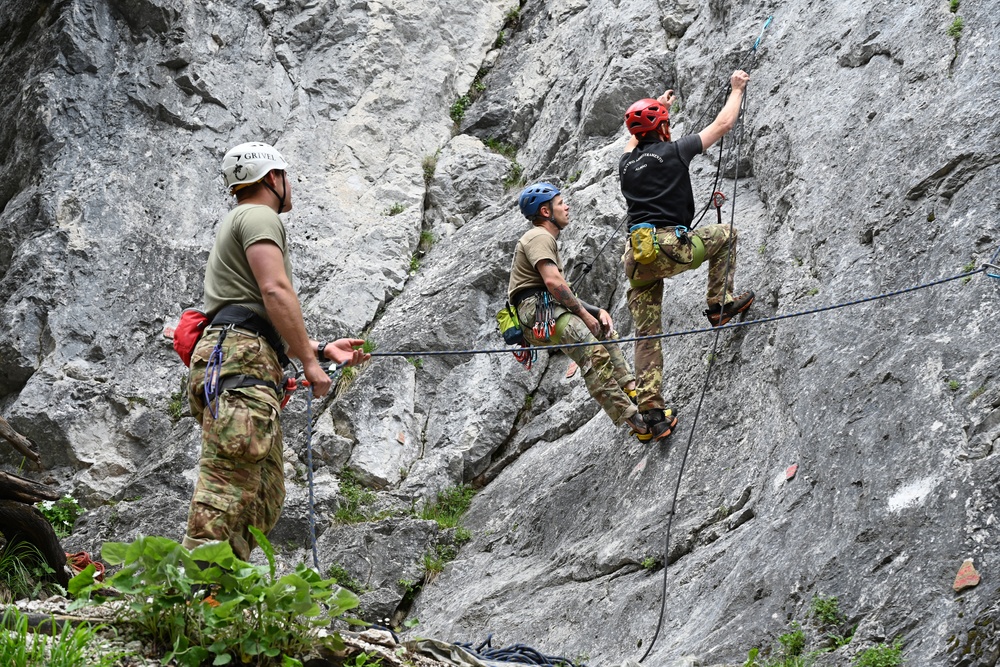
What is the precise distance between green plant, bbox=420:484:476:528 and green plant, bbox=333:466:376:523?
53 centimetres

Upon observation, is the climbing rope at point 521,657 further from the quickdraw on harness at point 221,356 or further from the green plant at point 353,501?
the green plant at point 353,501

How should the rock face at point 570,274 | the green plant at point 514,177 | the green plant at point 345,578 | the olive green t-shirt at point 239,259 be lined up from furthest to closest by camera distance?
the green plant at point 514,177
the green plant at point 345,578
the rock face at point 570,274
the olive green t-shirt at point 239,259

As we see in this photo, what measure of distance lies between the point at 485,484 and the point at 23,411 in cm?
498

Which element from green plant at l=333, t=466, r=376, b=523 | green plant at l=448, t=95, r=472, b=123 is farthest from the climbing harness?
green plant at l=448, t=95, r=472, b=123

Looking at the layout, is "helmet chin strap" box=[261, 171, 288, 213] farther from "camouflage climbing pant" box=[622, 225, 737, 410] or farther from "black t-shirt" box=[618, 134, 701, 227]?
"black t-shirt" box=[618, 134, 701, 227]

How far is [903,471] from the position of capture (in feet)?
17.5

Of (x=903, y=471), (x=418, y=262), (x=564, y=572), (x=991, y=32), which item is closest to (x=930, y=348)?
(x=903, y=471)

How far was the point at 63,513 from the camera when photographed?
→ 10.2 m

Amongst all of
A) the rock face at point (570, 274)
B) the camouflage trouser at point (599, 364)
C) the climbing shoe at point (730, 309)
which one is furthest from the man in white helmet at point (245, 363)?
the climbing shoe at point (730, 309)

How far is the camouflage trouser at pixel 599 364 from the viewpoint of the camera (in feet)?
25.2

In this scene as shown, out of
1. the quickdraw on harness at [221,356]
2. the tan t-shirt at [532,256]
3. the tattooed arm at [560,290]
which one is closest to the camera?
the quickdraw on harness at [221,356]

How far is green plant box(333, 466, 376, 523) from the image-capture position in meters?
9.59

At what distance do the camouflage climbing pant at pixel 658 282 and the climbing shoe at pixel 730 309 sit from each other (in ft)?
0.18

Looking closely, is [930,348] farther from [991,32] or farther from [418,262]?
[418,262]
